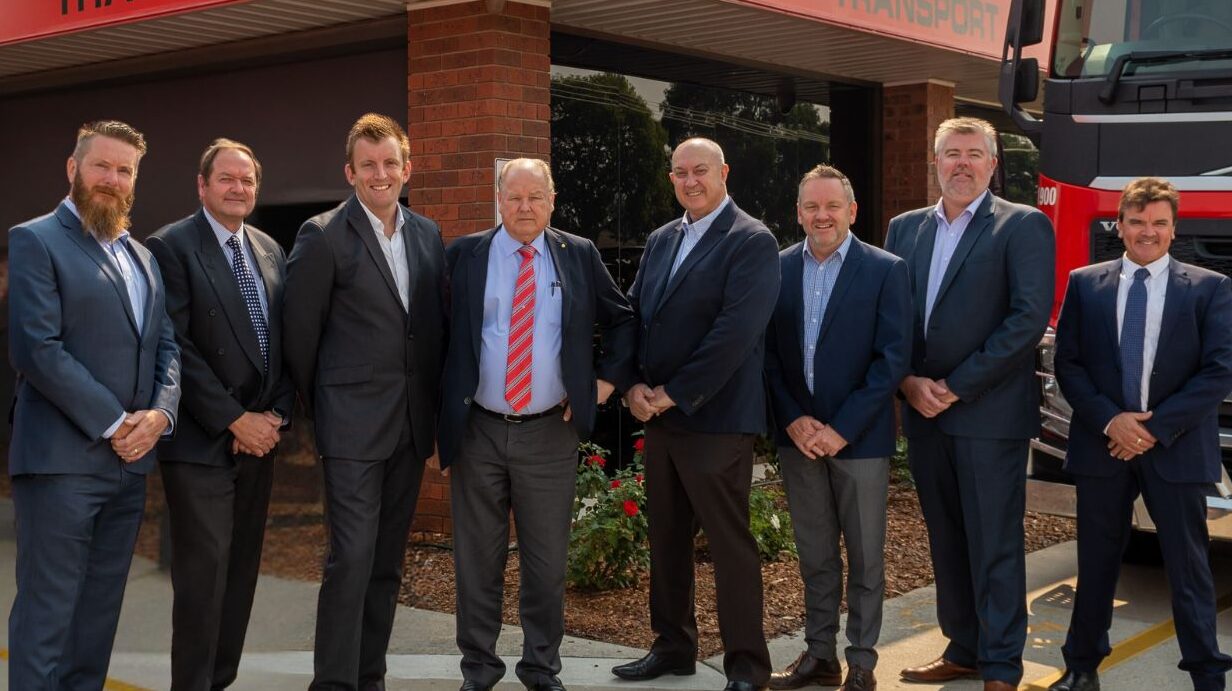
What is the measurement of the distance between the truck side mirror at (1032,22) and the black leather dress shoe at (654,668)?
3351 millimetres

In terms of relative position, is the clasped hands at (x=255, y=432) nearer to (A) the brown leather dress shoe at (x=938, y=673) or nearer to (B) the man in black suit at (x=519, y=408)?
(B) the man in black suit at (x=519, y=408)

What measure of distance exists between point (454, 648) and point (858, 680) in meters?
1.83

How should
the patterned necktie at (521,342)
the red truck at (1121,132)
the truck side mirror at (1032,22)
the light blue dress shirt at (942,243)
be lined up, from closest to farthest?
the patterned necktie at (521,342), the light blue dress shirt at (942,243), the red truck at (1121,132), the truck side mirror at (1032,22)

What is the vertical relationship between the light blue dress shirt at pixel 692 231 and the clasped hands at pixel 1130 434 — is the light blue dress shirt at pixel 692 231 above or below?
above

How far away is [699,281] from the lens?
16.2 feet

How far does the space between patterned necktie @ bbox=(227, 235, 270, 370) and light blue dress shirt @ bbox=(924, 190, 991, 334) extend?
247 cm

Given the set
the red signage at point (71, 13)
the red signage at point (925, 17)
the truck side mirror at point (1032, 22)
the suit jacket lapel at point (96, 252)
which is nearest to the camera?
the suit jacket lapel at point (96, 252)

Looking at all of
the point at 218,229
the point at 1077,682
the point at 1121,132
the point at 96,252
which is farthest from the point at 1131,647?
the point at 96,252

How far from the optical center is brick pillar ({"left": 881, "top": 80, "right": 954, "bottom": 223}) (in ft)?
35.3

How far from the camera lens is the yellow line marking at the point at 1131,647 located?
17.1 ft

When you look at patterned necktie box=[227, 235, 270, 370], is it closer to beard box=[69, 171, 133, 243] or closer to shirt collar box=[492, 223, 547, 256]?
beard box=[69, 171, 133, 243]

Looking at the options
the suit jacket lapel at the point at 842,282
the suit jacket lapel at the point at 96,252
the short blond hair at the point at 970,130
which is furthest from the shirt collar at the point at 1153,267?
the suit jacket lapel at the point at 96,252

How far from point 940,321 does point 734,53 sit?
491 cm

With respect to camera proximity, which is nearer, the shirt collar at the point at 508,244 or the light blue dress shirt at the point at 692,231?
the shirt collar at the point at 508,244
